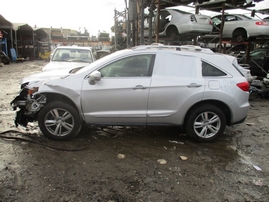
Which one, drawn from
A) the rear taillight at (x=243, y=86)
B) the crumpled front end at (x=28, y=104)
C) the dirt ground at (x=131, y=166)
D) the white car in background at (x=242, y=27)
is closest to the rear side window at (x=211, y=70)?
the rear taillight at (x=243, y=86)

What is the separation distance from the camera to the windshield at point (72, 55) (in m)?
8.34

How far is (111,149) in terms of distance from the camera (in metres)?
3.96

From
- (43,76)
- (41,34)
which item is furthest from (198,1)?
(41,34)

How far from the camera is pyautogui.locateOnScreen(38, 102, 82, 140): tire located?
400 cm

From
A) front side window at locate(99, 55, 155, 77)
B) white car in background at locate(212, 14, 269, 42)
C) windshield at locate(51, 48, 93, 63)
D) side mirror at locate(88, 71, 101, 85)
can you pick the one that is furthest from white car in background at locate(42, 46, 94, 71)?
white car in background at locate(212, 14, 269, 42)

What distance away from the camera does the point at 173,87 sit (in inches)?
157

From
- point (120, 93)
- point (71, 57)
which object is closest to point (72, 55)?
point (71, 57)

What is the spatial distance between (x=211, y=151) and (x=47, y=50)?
109 ft

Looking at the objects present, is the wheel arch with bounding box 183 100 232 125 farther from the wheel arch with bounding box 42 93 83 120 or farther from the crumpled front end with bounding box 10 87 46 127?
the crumpled front end with bounding box 10 87 46 127

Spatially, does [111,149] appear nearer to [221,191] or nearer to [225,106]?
[221,191]

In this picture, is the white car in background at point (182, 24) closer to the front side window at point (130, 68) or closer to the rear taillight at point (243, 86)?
the rear taillight at point (243, 86)

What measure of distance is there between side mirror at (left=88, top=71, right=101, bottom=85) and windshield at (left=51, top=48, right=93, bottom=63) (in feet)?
15.1

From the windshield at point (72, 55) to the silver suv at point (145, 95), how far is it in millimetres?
4288

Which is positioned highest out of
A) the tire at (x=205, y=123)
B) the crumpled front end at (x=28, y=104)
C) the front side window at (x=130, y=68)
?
the front side window at (x=130, y=68)
